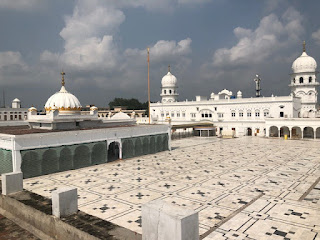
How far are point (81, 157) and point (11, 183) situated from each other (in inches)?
386

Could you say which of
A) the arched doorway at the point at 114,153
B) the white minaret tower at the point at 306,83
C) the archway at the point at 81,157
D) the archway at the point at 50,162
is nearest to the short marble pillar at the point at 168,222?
the archway at the point at 50,162

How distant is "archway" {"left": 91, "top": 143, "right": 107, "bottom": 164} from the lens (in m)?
20.1

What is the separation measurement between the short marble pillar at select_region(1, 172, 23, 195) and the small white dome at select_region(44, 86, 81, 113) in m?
15.0

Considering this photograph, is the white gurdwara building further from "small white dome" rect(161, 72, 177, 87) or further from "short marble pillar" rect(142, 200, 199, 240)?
"short marble pillar" rect(142, 200, 199, 240)

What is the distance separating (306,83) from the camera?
4309cm

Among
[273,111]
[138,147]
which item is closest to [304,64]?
[273,111]

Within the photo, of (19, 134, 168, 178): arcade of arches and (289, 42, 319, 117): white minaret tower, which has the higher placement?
(289, 42, 319, 117): white minaret tower

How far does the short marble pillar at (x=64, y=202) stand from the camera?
729 cm

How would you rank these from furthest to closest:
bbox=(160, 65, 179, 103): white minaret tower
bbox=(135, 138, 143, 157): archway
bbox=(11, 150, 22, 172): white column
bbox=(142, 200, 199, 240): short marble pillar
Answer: bbox=(160, 65, 179, 103): white minaret tower → bbox=(135, 138, 143, 157): archway → bbox=(11, 150, 22, 172): white column → bbox=(142, 200, 199, 240): short marble pillar

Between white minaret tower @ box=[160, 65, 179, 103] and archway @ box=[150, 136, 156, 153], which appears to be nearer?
archway @ box=[150, 136, 156, 153]

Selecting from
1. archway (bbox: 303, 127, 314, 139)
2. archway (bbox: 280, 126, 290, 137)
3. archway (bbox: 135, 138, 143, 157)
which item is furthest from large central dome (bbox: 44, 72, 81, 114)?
archway (bbox: 303, 127, 314, 139)

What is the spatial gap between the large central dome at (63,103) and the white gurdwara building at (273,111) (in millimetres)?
19070

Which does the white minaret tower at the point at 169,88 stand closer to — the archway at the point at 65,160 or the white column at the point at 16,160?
the archway at the point at 65,160

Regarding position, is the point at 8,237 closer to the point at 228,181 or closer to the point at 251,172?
the point at 228,181
